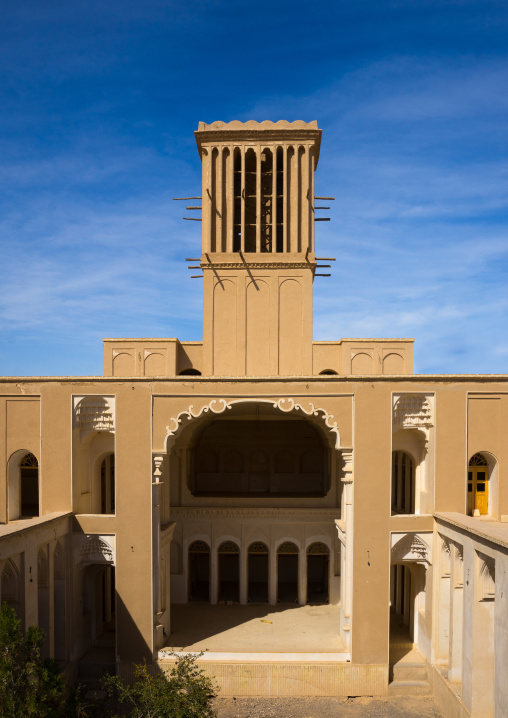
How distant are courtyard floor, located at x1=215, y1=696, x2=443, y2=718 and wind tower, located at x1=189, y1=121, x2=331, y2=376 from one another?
37.8ft

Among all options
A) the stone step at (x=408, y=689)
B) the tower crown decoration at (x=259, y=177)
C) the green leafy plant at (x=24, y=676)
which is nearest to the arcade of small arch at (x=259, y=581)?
the stone step at (x=408, y=689)

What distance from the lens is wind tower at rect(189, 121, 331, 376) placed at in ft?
74.8

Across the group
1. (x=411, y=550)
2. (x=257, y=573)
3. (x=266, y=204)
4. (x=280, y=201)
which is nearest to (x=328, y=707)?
(x=411, y=550)

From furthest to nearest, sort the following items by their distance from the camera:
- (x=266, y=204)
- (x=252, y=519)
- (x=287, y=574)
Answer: (x=287, y=574)
(x=266, y=204)
(x=252, y=519)

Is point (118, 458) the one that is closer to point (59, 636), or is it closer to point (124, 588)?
point (124, 588)

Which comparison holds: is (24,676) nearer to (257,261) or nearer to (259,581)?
(257,261)

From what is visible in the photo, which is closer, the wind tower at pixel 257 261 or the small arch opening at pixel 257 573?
the wind tower at pixel 257 261

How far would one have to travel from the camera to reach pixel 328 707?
16953mm

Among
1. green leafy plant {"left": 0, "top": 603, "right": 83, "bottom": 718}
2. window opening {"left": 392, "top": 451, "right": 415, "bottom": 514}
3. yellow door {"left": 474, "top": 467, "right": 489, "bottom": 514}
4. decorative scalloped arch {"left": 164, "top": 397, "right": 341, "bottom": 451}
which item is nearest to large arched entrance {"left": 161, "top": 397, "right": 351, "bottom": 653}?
decorative scalloped arch {"left": 164, "top": 397, "right": 341, "bottom": 451}

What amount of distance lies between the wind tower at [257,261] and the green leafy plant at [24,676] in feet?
40.8

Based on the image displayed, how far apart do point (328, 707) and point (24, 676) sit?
9.58m

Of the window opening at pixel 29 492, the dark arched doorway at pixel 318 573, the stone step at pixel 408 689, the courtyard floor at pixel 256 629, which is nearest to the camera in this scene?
the stone step at pixel 408 689

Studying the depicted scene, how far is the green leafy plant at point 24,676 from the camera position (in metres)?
11.3

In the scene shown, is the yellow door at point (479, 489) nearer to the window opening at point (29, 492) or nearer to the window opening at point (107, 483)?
the window opening at point (107, 483)
